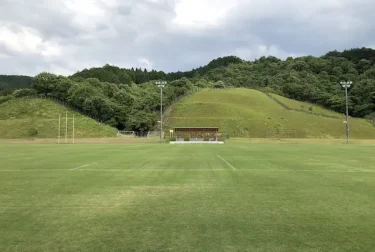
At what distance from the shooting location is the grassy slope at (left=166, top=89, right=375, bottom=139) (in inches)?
3627

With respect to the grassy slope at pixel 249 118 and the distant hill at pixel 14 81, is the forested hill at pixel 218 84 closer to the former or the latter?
the grassy slope at pixel 249 118

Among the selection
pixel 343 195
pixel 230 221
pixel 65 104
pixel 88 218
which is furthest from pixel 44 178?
pixel 65 104

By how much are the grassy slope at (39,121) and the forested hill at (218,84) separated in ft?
22.5

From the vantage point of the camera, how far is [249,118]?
100312 mm

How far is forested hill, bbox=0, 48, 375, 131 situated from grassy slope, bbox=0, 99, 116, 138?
6.84 meters

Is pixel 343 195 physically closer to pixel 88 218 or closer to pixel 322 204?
pixel 322 204

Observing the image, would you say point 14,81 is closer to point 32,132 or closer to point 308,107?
point 32,132

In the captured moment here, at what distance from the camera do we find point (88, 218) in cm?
714

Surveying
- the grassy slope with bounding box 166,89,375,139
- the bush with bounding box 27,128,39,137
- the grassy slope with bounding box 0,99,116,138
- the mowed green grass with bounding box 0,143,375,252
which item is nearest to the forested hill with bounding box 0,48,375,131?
the grassy slope with bounding box 0,99,116,138

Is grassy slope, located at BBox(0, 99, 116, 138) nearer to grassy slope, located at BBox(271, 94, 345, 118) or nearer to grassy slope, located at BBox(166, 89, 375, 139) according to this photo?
grassy slope, located at BBox(166, 89, 375, 139)

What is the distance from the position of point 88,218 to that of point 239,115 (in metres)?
96.9

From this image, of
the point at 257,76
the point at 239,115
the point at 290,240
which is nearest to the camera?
the point at 290,240

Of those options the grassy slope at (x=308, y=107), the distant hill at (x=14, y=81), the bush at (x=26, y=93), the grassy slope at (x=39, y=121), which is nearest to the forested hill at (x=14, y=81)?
the distant hill at (x=14, y=81)

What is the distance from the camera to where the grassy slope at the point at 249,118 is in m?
92.1
